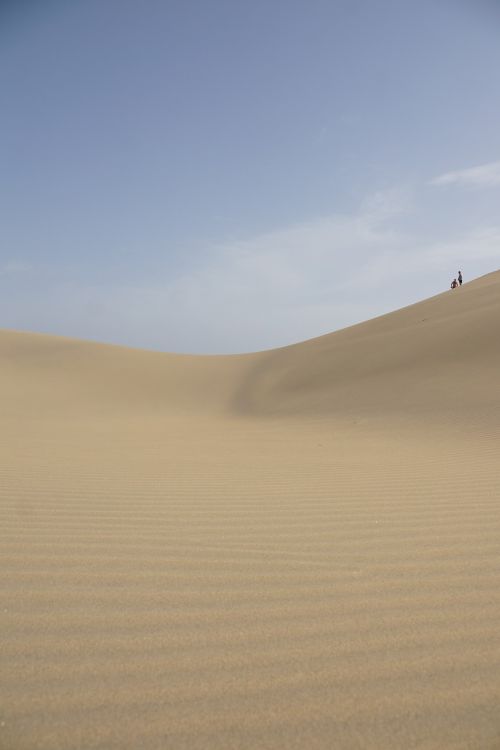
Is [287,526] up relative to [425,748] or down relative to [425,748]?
up

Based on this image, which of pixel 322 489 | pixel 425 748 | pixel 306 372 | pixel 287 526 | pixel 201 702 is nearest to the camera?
pixel 425 748

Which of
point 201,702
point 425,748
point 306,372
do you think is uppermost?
point 306,372

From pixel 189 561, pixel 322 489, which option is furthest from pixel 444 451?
pixel 189 561

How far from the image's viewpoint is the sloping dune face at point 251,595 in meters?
1.71

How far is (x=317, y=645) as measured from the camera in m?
2.11

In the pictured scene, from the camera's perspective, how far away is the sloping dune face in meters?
1.71

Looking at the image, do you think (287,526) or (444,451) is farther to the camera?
(444,451)

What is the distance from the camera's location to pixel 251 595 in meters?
2.56

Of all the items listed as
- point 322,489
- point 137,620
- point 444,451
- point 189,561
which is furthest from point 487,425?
point 137,620

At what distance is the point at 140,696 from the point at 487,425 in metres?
7.43

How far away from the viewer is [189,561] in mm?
2984

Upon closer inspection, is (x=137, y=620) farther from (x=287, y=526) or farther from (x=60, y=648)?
(x=287, y=526)

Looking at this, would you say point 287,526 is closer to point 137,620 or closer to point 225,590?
point 225,590

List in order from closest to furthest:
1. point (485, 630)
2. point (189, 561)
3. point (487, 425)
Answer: point (485, 630) → point (189, 561) → point (487, 425)
